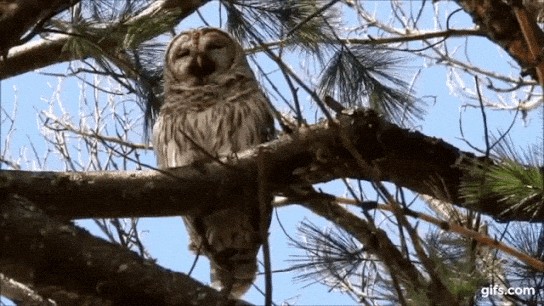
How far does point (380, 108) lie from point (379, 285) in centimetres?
94

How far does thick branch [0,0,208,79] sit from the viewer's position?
2701mm

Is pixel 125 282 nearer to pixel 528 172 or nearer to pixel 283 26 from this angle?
pixel 528 172

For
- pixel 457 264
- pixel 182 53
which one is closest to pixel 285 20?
pixel 182 53

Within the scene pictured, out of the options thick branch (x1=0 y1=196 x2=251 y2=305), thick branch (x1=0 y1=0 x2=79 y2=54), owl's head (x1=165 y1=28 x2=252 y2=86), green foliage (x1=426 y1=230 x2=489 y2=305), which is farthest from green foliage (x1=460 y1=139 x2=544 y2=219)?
owl's head (x1=165 y1=28 x2=252 y2=86)

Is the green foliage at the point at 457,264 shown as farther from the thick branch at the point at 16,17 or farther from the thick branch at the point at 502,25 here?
the thick branch at the point at 16,17

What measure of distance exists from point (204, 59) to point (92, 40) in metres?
1.25

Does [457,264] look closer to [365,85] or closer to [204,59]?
[365,85]

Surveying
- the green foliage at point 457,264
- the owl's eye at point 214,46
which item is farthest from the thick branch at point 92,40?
the green foliage at point 457,264

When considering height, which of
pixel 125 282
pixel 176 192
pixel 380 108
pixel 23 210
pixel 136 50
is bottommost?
pixel 125 282

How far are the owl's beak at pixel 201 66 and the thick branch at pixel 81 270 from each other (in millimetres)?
2059

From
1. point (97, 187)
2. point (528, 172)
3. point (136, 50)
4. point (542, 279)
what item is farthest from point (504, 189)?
point (136, 50)

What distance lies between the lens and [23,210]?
1908 mm

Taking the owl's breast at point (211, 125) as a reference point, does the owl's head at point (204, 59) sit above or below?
above

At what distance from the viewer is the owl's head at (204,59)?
379cm
